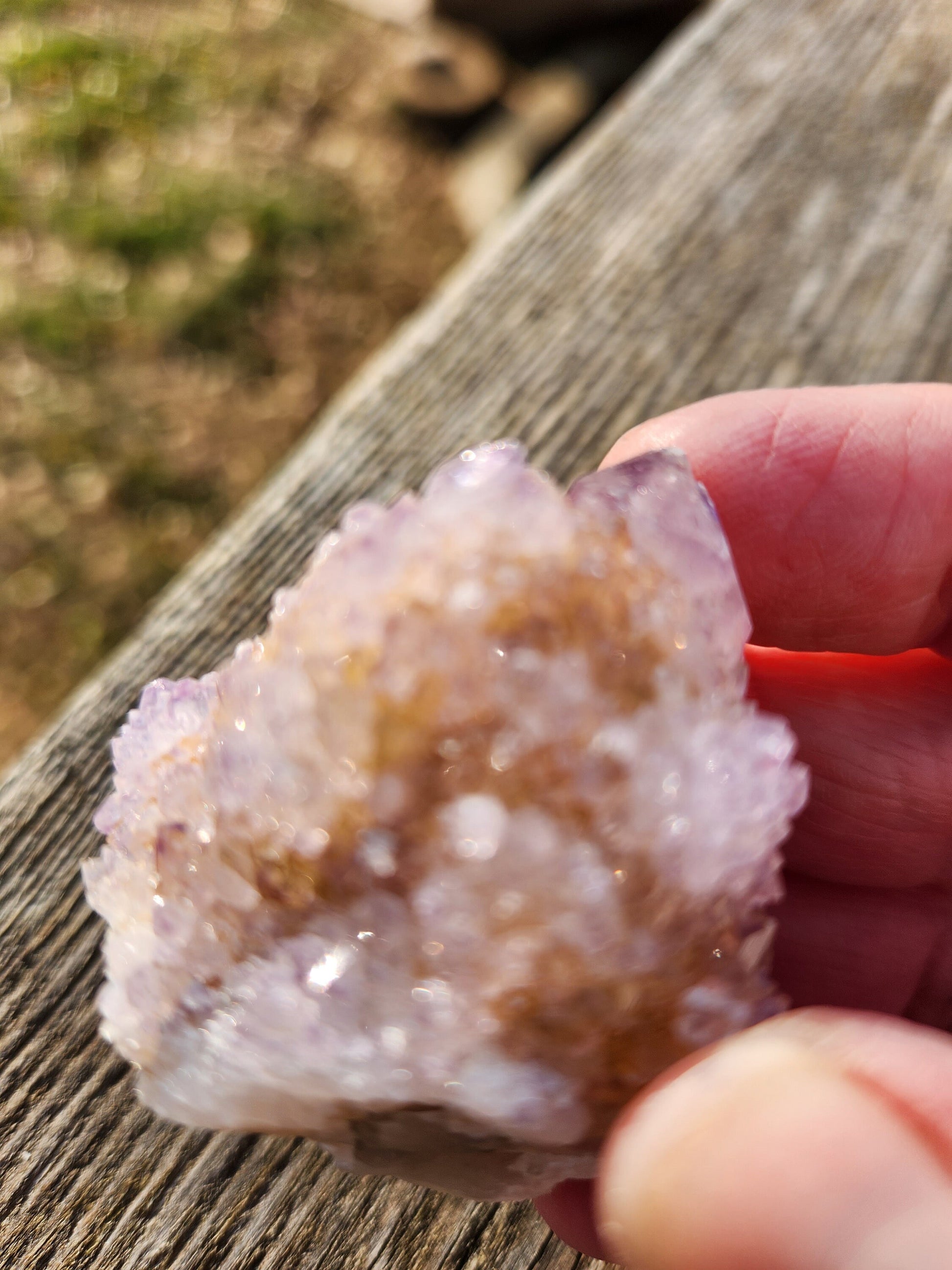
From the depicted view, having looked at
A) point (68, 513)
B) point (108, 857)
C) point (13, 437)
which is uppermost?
point (108, 857)

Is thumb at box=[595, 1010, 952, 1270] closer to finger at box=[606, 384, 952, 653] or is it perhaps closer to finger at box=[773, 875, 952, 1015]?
finger at box=[773, 875, 952, 1015]

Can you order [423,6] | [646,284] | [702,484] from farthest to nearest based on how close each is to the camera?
[423,6], [646,284], [702,484]

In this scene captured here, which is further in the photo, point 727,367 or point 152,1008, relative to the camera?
point 727,367

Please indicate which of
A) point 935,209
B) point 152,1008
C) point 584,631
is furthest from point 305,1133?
point 935,209

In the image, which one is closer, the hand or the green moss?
the hand

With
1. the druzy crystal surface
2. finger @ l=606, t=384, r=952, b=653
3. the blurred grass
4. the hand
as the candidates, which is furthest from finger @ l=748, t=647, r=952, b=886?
the blurred grass

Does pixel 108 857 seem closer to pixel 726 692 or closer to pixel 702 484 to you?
pixel 726 692

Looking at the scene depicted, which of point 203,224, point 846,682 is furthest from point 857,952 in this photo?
point 203,224

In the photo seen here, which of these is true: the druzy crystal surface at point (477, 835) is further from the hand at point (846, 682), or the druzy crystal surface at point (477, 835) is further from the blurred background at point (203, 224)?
the blurred background at point (203, 224)
